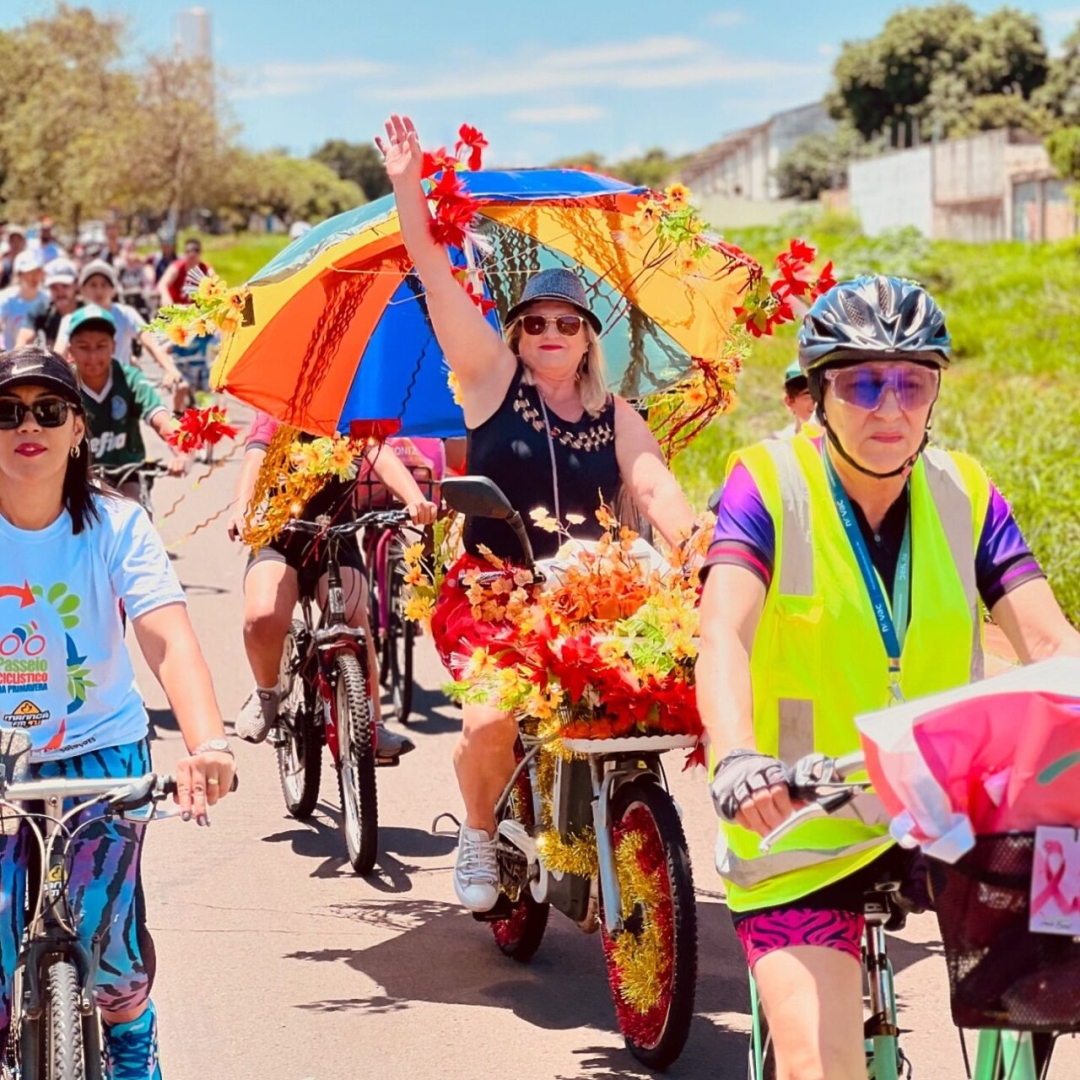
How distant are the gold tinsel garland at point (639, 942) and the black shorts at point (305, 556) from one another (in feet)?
9.81

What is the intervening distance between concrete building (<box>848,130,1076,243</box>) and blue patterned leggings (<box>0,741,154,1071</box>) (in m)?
53.4

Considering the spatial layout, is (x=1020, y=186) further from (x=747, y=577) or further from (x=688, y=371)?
(x=747, y=577)

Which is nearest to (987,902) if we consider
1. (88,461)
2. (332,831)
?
(88,461)

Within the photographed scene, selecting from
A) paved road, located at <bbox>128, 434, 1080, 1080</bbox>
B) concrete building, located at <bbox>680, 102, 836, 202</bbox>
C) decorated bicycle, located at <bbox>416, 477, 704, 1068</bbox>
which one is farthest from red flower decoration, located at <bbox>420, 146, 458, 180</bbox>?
concrete building, located at <bbox>680, 102, 836, 202</bbox>

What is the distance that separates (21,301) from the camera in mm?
18594

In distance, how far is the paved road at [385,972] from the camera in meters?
5.57

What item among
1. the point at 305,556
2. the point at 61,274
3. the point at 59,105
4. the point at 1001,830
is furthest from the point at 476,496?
the point at 59,105

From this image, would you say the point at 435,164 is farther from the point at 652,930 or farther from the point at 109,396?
the point at 109,396

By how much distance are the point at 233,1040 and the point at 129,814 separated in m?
2.06

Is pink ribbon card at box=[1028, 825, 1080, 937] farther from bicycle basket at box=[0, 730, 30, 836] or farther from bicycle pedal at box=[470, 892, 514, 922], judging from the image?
bicycle pedal at box=[470, 892, 514, 922]

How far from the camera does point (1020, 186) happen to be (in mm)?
61531

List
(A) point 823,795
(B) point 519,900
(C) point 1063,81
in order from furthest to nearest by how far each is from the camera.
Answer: (C) point 1063,81 < (B) point 519,900 < (A) point 823,795

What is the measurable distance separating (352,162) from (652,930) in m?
179

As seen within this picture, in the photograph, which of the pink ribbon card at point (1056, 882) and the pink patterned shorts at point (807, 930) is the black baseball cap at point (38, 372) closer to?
the pink patterned shorts at point (807, 930)
